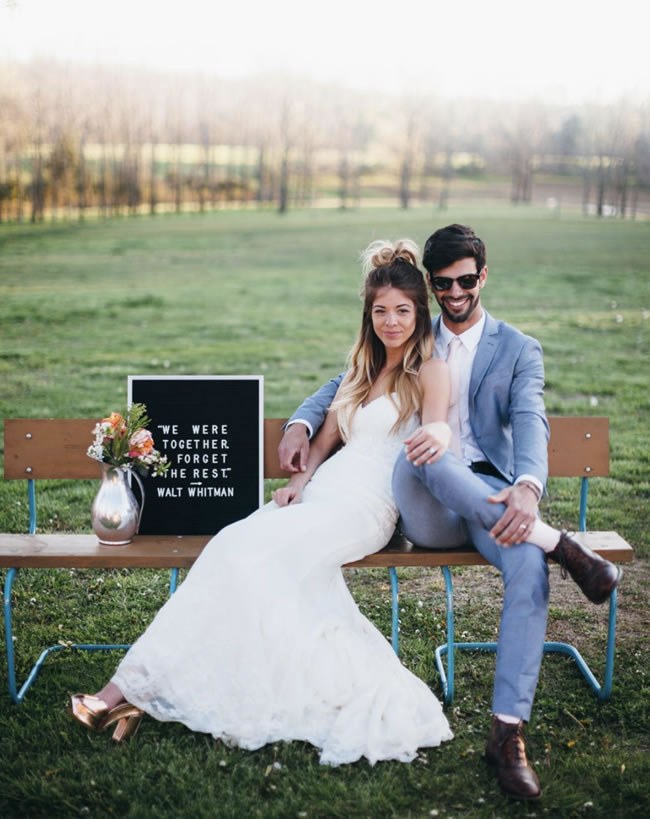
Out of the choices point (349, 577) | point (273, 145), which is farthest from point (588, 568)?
point (273, 145)

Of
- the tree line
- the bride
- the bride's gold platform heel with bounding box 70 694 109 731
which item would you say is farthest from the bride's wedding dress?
the tree line

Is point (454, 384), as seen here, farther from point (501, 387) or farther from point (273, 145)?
point (273, 145)

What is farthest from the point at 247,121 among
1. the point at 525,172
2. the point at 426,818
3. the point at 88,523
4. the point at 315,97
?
the point at 426,818

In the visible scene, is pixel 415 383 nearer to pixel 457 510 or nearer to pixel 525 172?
pixel 457 510

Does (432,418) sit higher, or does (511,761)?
(432,418)

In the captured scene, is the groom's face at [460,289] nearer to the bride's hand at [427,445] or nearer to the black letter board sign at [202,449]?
the bride's hand at [427,445]

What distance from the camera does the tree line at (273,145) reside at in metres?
30.4

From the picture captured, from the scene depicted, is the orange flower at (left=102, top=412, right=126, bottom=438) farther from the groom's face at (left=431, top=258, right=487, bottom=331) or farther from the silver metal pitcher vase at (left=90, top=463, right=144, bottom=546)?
the groom's face at (left=431, top=258, right=487, bottom=331)

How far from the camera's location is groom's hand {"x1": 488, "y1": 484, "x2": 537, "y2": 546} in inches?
140

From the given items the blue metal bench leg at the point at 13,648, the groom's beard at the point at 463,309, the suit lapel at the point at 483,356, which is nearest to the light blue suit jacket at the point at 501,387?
the suit lapel at the point at 483,356

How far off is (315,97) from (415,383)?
41926mm

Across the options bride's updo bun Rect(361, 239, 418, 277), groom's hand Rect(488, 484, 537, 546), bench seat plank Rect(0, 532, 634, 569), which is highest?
bride's updo bun Rect(361, 239, 418, 277)

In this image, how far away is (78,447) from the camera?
15.0 ft

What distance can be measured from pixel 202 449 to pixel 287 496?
497mm
